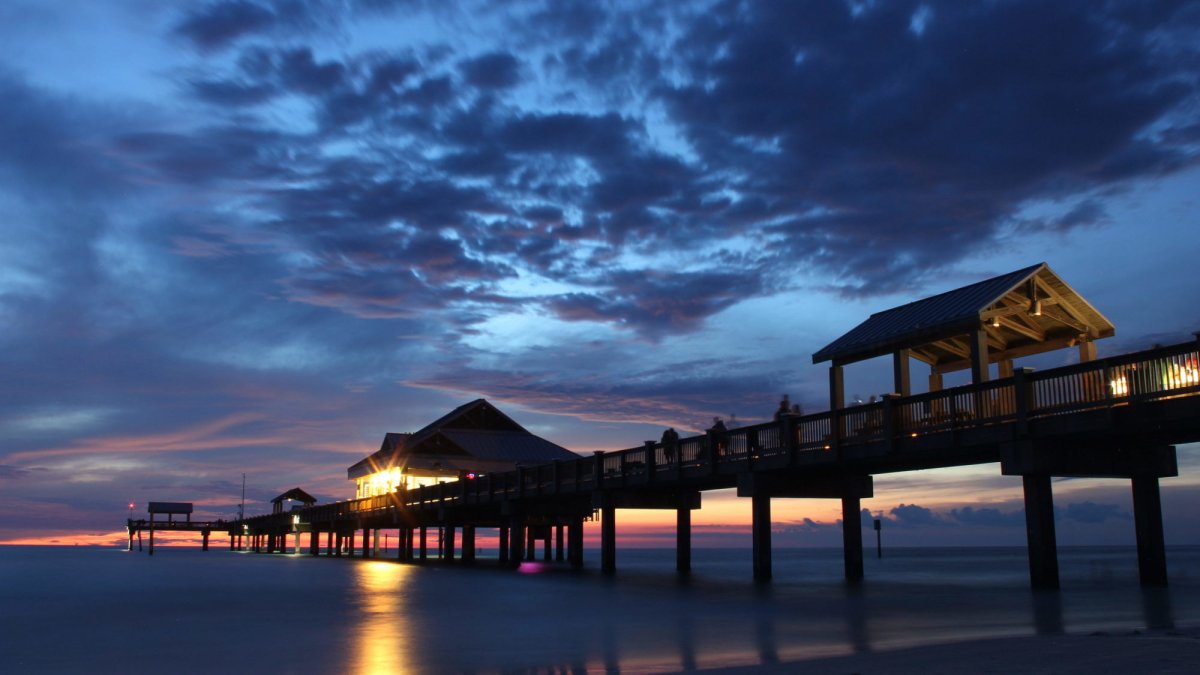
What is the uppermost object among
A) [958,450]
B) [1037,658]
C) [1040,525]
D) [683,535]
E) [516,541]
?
[958,450]

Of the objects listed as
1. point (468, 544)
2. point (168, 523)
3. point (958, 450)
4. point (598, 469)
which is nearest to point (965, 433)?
point (958, 450)

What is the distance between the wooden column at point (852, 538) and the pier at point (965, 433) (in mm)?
64

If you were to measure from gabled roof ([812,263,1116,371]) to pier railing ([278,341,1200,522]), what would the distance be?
10.5 ft

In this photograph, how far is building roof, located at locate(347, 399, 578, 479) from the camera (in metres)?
66.4

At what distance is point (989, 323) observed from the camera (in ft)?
86.7

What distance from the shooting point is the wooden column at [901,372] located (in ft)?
92.8

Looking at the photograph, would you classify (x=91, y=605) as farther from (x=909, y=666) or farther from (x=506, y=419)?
(x=506, y=419)

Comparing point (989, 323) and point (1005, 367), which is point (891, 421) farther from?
point (1005, 367)

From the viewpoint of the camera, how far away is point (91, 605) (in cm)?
2600

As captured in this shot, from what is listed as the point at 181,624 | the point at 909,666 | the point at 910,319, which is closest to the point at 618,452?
the point at 910,319

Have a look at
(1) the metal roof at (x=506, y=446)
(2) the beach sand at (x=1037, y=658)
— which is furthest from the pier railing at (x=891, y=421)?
(1) the metal roof at (x=506, y=446)

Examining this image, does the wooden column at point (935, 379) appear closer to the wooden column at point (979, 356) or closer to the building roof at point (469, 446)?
the wooden column at point (979, 356)

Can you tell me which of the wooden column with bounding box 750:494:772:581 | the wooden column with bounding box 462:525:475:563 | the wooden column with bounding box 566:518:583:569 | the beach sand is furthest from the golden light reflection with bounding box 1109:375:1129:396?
the wooden column with bounding box 462:525:475:563

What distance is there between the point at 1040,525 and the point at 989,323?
624 cm
